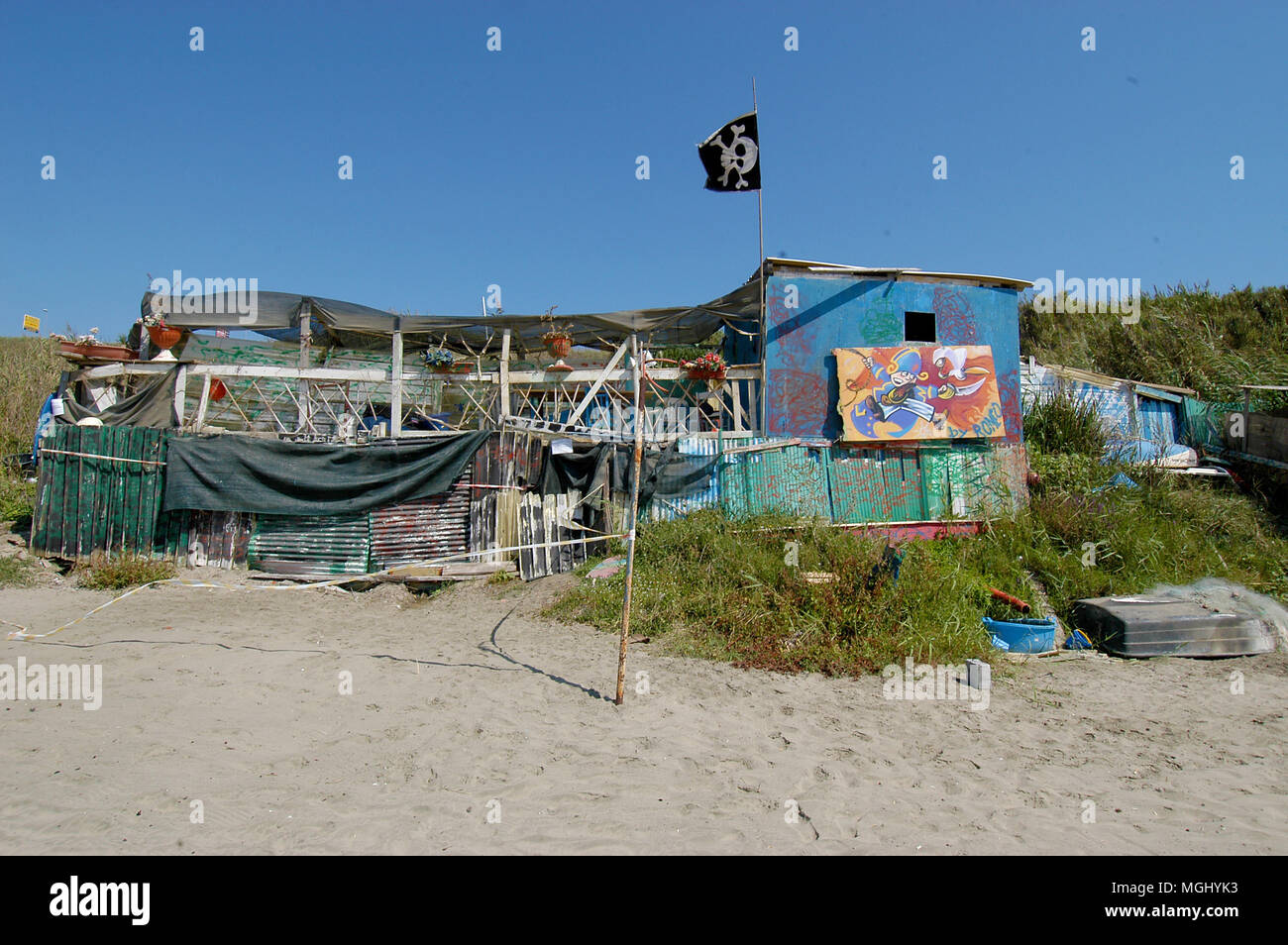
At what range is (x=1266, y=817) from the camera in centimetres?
449

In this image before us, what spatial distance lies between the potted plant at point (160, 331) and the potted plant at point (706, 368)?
977cm

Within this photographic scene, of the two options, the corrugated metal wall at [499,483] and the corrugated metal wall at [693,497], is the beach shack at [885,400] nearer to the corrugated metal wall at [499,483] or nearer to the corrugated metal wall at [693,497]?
the corrugated metal wall at [693,497]

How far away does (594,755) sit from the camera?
17.0 ft

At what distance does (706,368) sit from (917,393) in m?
3.97

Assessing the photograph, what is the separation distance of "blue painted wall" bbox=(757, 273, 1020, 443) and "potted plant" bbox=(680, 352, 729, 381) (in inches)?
37.6

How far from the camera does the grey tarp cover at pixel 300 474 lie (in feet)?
36.0

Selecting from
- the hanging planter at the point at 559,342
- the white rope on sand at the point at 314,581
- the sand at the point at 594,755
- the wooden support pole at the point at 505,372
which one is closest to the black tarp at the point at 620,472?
the white rope on sand at the point at 314,581

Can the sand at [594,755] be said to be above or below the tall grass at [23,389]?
below

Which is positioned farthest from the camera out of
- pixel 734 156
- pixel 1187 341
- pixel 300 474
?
pixel 1187 341

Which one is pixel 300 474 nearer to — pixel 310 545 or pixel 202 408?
pixel 310 545

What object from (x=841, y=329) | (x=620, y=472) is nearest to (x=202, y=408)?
(x=620, y=472)

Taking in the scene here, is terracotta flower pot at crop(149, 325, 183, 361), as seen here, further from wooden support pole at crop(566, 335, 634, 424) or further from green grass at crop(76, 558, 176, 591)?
wooden support pole at crop(566, 335, 634, 424)

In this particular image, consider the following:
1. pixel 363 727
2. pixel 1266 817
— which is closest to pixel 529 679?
pixel 363 727
